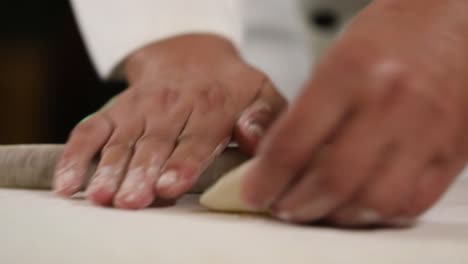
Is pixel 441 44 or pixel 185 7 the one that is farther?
pixel 185 7

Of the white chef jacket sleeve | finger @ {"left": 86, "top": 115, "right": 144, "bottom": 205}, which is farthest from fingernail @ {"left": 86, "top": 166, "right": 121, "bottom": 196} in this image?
the white chef jacket sleeve

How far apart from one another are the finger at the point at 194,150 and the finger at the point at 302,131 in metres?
0.17

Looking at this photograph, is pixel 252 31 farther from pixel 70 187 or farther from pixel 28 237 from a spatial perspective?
pixel 28 237

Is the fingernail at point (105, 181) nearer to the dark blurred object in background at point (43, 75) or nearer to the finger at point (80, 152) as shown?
the finger at point (80, 152)

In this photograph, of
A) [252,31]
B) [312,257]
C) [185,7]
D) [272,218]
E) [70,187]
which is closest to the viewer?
[312,257]

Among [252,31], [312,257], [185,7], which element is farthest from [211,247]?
[252,31]

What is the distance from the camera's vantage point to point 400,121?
40cm

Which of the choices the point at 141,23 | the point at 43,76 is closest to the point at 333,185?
the point at 141,23

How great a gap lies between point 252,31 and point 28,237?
32.3 inches

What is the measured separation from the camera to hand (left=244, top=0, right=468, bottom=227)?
15.6 inches

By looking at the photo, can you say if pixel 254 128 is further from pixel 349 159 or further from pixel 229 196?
pixel 349 159

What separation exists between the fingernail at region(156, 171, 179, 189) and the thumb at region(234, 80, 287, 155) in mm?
86

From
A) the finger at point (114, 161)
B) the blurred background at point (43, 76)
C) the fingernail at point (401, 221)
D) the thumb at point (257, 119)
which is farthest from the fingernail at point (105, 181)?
the blurred background at point (43, 76)

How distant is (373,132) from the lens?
0.40 metres
